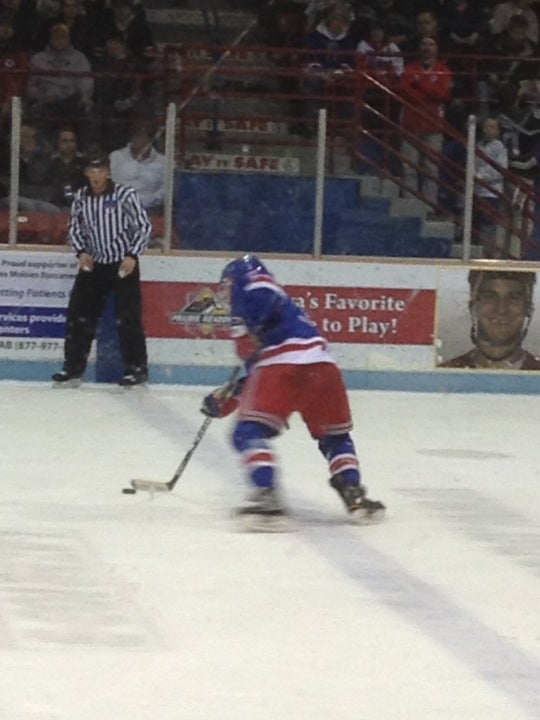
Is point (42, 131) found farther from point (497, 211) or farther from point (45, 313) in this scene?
point (497, 211)

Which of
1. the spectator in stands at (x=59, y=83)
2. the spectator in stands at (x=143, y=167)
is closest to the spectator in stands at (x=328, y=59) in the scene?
the spectator in stands at (x=143, y=167)

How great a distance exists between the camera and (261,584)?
618 centimetres

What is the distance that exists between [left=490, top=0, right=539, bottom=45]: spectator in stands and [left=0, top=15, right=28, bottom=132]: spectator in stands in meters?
4.12

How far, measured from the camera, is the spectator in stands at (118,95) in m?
12.4

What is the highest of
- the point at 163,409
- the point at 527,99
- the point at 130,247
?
the point at 527,99

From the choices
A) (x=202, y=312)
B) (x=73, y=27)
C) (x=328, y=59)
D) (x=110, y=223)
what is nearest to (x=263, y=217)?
(x=202, y=312)

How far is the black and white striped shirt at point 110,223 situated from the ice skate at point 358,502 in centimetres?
461

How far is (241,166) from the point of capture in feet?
42.6

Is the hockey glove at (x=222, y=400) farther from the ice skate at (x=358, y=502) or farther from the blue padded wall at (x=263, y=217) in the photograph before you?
the blue padded wall at (x=263, y=217)

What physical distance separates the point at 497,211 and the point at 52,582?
725 cm

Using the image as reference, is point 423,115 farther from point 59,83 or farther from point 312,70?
point 59,83

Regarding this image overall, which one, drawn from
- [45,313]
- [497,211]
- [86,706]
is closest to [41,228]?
[45,313]

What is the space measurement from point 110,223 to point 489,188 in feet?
9.24

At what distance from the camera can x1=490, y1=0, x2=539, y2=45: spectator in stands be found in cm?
1538
